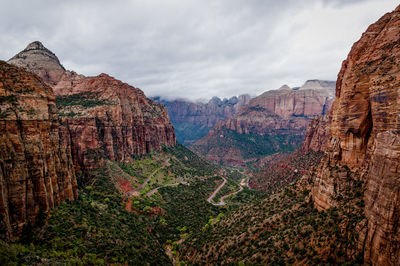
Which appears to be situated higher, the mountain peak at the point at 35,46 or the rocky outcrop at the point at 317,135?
the mountain peak at the point at 35,46

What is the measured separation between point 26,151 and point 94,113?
6109 centimetres

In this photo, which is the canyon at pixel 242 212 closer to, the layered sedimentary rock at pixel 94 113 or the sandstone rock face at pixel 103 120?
the sandstone rock face at pixel 103 120

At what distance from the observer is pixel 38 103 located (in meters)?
41.5

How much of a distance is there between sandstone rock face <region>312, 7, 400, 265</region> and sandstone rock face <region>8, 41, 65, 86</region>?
126 meters

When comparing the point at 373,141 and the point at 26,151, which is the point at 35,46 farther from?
the point at 373,141

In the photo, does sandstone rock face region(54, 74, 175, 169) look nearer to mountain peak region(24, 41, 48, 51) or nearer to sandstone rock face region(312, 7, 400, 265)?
mountain peak region(24, 41, 48, 51)

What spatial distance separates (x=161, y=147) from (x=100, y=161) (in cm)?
6657

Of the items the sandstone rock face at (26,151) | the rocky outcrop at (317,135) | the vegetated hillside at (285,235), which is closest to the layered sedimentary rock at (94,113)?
the sandstone rock face at (26,151)

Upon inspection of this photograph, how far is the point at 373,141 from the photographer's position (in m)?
33.9

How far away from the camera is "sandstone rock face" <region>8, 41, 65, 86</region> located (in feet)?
350

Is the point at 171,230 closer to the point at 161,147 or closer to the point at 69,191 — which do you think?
the point at 69,191

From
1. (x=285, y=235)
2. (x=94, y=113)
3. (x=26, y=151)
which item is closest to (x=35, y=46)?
(x=94, y=113)

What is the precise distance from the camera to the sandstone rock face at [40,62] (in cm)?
10662

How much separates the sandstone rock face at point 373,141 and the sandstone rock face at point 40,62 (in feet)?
413
